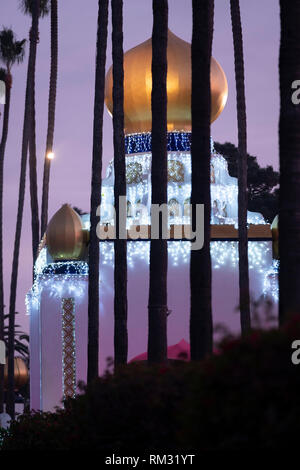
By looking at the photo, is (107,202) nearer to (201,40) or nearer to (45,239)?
(45,239)

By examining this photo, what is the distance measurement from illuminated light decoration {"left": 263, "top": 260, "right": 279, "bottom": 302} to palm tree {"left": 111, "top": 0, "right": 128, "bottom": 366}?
26.0 feet

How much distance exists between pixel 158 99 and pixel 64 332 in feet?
40.7

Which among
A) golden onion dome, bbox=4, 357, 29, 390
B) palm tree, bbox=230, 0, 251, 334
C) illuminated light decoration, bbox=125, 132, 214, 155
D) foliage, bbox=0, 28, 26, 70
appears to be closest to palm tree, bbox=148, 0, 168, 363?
palm tree, bbox=230, 0, 251, 334

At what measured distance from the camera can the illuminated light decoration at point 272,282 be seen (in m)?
31.1

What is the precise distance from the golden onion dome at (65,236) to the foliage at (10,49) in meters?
24.5

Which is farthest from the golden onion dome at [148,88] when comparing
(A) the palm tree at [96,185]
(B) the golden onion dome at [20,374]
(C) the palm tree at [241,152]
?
(B) the golden onion dome at [20,374]

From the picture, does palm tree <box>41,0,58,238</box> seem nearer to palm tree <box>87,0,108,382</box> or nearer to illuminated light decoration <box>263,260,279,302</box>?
illuminated light decoration <box>263,260,279,302</box>

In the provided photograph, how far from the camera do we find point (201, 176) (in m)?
15.9

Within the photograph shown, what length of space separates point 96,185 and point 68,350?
601 centimetres

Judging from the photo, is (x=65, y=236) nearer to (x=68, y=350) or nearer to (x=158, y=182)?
(x=68, y=350)

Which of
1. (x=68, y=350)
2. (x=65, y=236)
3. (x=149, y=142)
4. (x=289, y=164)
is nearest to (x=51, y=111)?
(x=149, y=142)

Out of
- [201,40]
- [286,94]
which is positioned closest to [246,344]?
[286,94]

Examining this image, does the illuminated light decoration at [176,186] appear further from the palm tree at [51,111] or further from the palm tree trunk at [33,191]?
the palm tree at [51,111]
